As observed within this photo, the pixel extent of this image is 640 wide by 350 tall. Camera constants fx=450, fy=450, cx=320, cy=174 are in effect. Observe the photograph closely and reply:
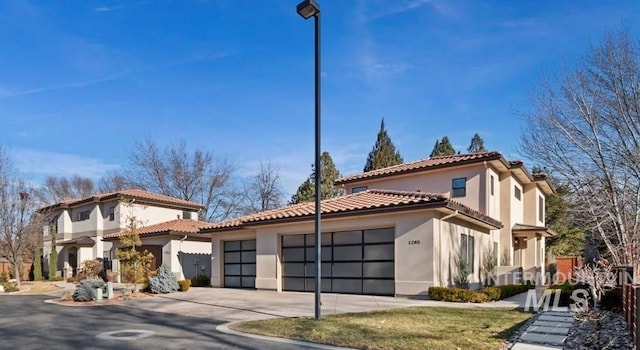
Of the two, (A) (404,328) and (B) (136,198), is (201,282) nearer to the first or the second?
(B) (136,198)

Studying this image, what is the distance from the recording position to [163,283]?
2050 cm

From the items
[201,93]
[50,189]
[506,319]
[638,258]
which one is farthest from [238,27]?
[50,189]

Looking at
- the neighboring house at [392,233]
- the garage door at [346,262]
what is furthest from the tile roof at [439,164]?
the garage door at [346,262]

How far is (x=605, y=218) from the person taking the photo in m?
19.1

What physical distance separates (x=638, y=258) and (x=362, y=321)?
10.9 m

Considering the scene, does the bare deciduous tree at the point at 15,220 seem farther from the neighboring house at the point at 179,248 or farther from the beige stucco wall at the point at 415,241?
the beige stucco wall at the point at 415,241

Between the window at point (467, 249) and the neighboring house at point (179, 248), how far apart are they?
15484 millimetres

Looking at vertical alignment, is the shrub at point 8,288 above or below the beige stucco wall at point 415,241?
below

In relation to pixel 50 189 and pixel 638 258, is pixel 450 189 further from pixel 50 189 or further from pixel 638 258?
pixel 50 189

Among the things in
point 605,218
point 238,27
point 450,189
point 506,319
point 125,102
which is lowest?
point 506,319

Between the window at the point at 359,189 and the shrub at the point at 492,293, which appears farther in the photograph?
the window at the point at 359,189

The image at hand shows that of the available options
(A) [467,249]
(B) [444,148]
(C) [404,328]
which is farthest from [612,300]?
(B) [444,148]

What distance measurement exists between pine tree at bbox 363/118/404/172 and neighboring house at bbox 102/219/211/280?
67.1 ft

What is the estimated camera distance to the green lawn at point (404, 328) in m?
7.79
